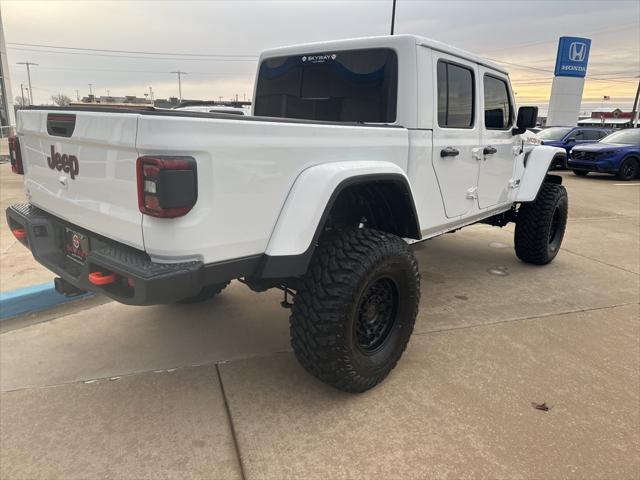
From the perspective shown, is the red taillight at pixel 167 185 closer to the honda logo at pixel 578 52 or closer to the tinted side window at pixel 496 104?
the tinted side window at pixel 496 104

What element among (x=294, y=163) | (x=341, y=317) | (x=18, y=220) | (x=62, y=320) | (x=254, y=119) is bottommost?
(x=62, y=320)

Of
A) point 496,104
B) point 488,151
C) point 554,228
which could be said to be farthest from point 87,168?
point 554,228

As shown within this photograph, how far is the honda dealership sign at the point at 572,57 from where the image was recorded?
Result: 2925cm

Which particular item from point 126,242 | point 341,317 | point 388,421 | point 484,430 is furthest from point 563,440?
point 126,242

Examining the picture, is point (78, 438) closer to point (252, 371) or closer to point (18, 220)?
point (252, 371)

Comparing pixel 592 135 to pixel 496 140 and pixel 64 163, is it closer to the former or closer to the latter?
pixel 496 140

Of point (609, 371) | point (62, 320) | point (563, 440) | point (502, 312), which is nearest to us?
point (563, 440)

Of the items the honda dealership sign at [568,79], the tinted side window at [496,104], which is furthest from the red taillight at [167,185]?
the honda dealership sign at [568,79]

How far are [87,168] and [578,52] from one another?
3432 centimetres

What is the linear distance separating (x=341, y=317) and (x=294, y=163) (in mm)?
824

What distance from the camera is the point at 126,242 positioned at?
215 centimetres

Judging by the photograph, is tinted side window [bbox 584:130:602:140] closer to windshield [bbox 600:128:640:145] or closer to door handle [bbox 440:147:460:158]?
windshield [bbox 600:128:640:145]

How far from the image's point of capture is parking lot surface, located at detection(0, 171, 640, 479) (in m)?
2.27

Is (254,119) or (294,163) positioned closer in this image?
(254,119)
